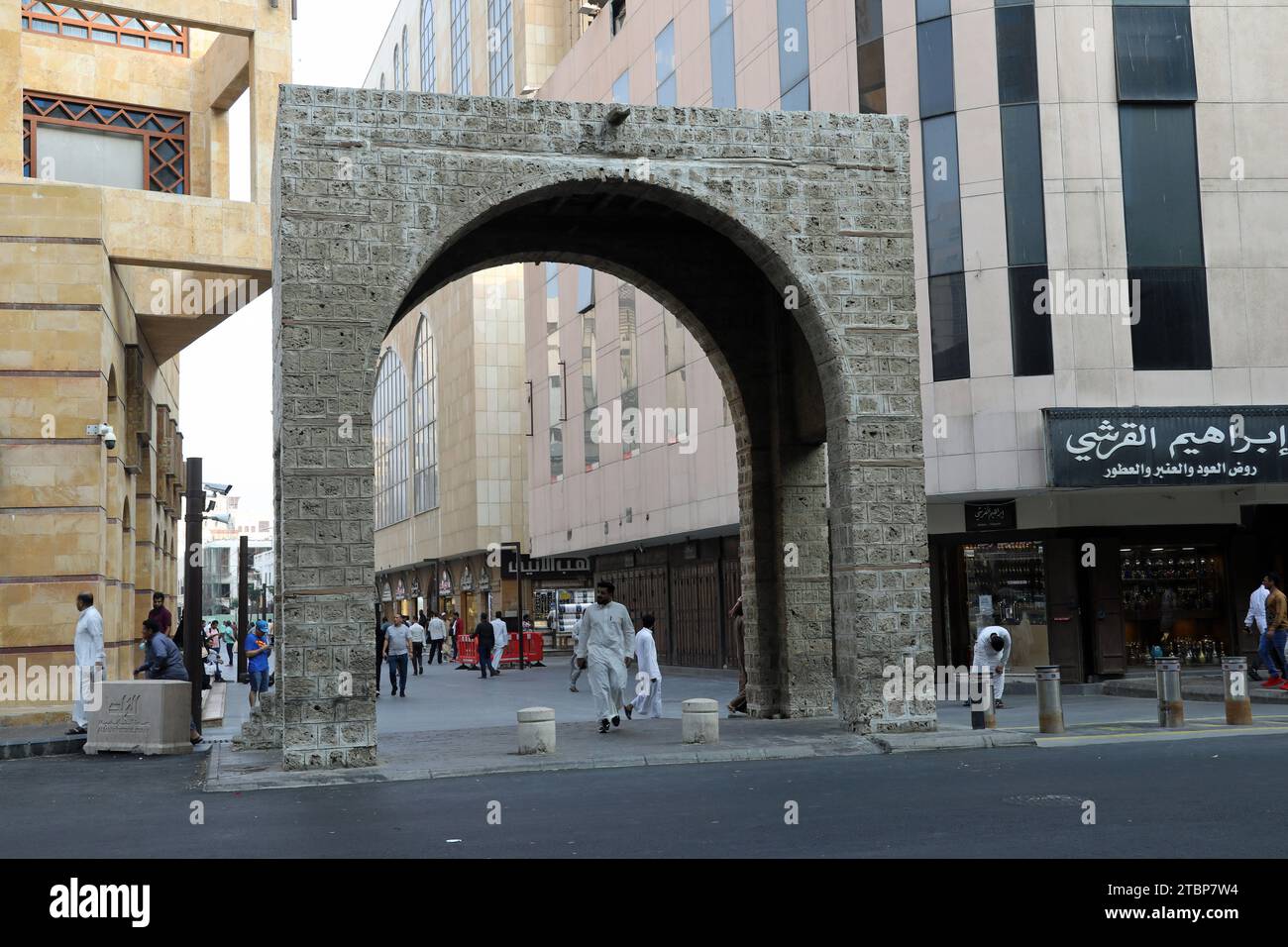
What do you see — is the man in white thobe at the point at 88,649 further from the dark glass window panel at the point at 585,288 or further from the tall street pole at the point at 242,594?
the dark glass window panel at the point at 585,288

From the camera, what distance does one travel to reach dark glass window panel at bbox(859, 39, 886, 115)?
80.0ft

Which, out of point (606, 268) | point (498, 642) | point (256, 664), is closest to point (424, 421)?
point (498, 642)

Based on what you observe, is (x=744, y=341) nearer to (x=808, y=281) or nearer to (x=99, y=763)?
(x=808, y=281)

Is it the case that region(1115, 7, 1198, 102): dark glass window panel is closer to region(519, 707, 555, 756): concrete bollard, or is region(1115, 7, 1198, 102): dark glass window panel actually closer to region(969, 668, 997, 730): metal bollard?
region(969, 668, 997, 730): metal bollard

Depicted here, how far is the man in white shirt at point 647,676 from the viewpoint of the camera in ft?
59.6

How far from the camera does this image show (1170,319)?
74.6 feet

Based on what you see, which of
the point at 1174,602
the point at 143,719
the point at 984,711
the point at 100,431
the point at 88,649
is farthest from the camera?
the point at 1174,602

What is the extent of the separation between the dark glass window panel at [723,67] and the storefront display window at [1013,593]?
460 inches

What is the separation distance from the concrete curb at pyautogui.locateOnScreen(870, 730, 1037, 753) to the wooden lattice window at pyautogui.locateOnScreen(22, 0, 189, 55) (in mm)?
18303

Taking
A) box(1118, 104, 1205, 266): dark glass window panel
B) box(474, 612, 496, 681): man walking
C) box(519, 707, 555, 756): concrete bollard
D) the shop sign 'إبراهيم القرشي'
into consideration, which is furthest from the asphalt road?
box(474, 612, 496, 681): man walking

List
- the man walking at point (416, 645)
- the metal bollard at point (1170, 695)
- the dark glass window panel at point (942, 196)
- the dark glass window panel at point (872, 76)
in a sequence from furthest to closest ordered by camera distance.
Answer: the man walking at point (416, 645)
the dark glass window panel at point (872, 76)
the dark glass window panel at point (942, 196)
the metal bollard at point (1170, 695)

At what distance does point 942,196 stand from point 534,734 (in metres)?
13.6

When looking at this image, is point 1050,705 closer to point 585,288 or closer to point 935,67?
point 935,67

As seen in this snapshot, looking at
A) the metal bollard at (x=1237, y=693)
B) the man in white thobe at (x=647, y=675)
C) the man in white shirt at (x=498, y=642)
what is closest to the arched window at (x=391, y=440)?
the man in white shirt at (x=498, y=642)
